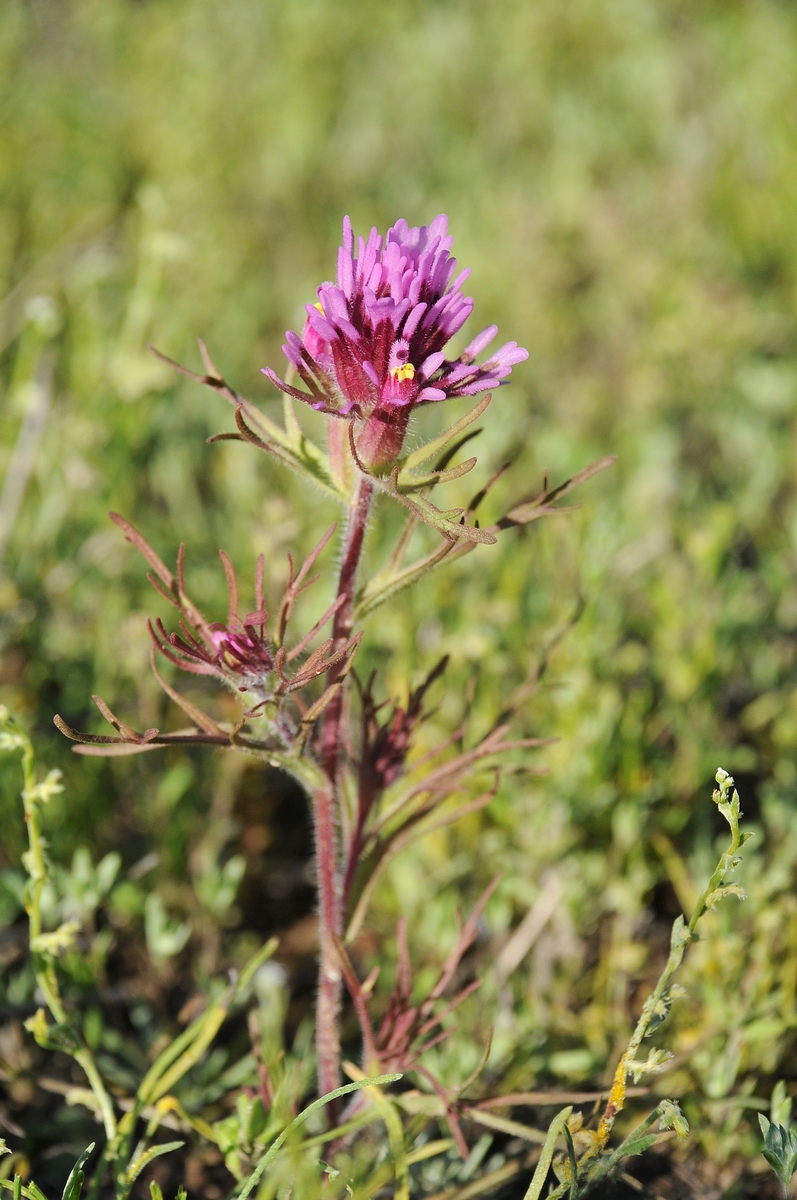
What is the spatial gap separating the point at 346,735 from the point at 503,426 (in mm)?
1702

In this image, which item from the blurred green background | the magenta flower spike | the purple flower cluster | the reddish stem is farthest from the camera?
the blurred green background

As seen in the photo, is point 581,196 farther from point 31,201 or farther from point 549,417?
point 31,201

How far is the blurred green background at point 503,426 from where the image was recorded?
2281mm

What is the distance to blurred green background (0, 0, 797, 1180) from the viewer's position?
2281 millimetres

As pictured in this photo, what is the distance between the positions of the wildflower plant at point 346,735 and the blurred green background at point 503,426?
11.3 inches

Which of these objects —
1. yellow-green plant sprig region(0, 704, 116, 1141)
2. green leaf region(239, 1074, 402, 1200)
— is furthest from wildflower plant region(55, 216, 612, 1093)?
green leaf region(239, 1074, 402, 1200)

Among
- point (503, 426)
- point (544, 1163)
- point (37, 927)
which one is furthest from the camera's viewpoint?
point (503, 426)

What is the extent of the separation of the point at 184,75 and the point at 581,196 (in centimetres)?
223

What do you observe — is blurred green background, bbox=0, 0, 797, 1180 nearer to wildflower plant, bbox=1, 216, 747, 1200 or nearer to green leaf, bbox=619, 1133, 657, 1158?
wildflower plant, bbox=1, 216, 747, 1200

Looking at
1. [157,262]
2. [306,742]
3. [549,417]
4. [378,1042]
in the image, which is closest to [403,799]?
[306,742]

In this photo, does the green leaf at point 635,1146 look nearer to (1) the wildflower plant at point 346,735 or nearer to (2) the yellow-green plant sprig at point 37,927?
(1) the wildflower plant at point 346,735

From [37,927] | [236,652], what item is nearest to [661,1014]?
[236,652]

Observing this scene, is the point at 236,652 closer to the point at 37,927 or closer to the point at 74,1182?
the point at 37,927

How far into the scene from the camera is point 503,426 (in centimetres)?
306
